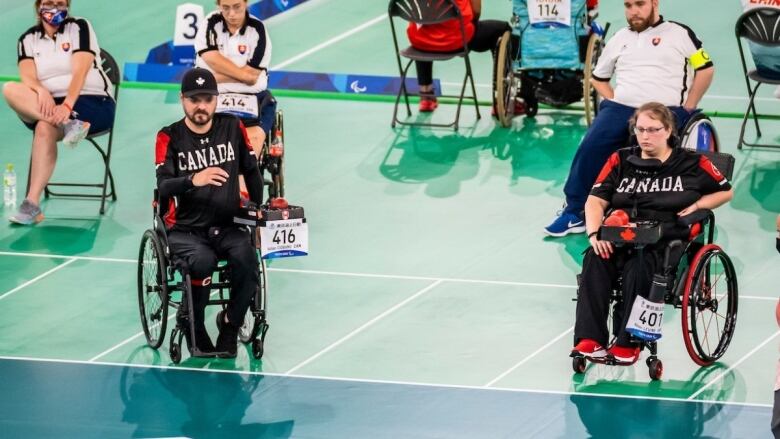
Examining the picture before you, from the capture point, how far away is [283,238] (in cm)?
839

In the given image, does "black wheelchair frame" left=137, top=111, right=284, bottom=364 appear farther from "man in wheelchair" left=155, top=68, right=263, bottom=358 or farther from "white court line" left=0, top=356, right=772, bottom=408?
"white court line" left=0, top=356, right=772, bottom=408

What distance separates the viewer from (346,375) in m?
8.48

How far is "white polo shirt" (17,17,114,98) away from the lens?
11.0m

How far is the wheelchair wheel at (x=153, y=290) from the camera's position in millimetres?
8406

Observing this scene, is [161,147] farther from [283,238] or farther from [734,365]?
[734,365]

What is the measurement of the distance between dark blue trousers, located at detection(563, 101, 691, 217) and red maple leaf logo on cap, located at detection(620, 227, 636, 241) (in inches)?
94.7

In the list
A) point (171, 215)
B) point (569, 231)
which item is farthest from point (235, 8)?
point (569, 231)

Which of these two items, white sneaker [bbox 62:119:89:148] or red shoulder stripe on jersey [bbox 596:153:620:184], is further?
white sneaker [bbox 62:119:89:148]

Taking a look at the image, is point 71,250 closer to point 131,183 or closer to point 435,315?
point 131,183

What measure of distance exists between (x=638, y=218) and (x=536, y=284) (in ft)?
5.21

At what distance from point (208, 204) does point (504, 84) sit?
194 inches

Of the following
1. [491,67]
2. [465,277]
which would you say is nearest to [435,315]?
[465,277]

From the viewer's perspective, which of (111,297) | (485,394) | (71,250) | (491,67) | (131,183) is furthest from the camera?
(491,67)

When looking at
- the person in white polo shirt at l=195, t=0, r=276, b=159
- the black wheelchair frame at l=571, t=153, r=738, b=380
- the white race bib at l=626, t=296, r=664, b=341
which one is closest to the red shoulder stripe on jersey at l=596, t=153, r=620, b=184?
the black wheelchair frame at l=571, t=153, r=738, b=380
